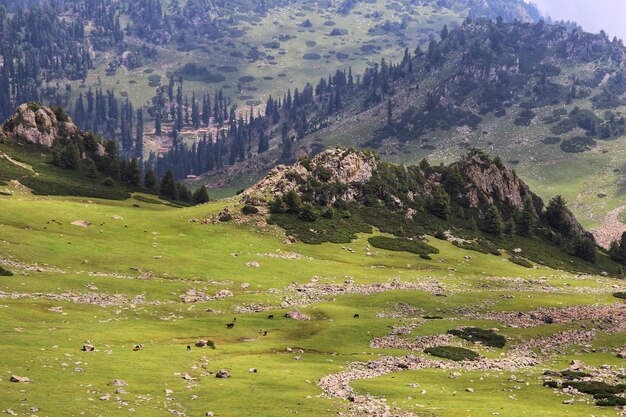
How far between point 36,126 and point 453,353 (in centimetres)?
13199

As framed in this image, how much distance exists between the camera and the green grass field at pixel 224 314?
3722cm

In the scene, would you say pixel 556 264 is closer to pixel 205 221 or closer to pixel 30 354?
pixel 205 221

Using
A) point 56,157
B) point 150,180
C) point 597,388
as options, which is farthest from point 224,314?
point 150,180

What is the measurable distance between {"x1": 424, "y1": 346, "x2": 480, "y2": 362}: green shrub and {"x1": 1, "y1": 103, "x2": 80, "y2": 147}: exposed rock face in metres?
129

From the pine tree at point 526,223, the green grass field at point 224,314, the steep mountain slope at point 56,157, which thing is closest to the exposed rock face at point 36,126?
the steep mountain slope at point 56,157

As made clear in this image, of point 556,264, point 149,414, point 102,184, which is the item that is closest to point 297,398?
point 149,414

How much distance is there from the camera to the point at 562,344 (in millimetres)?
61812

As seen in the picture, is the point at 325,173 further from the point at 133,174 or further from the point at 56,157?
the point at 56,157

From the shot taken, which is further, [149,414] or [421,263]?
[421,263]

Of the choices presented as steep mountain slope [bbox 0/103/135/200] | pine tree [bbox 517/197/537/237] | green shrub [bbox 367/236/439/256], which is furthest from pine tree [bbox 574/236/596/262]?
steep mountain slope [bbox 0/103/135/200]

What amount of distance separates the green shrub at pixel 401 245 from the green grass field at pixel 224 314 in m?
3.16

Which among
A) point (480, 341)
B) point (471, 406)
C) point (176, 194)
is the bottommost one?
point (176, 194)

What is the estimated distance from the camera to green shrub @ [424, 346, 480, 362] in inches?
2159

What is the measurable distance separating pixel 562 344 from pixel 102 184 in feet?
381
